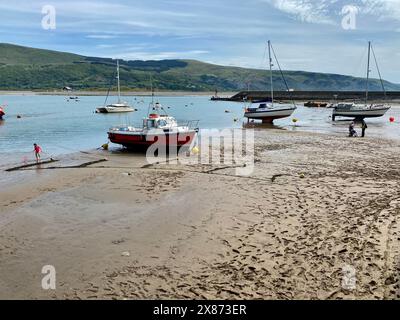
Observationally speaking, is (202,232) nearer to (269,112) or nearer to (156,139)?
(156,139)

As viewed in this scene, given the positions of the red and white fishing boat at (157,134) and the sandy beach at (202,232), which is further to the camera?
the red and white fishing boat at (157,134)

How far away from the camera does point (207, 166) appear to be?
966 inches

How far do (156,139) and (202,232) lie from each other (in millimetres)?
17406

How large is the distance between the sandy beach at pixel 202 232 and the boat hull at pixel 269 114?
33967mm

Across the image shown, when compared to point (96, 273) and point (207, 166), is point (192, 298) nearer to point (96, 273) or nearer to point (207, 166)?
point (96, 273)

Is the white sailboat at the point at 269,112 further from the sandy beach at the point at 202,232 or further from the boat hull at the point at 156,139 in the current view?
the sandy beach at the point at 202,232

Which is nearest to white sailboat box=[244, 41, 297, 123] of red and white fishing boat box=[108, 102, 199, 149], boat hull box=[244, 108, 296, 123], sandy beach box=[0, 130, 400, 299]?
boat hull box=[244, 108, 296, 123]

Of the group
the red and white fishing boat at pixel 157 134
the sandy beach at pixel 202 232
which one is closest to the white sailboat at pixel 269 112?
the red and white fishing boat at pixel 157 134

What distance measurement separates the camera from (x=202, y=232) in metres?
13.1

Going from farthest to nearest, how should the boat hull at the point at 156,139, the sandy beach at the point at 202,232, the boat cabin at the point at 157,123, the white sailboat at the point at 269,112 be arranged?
the white sailboat at the point at 269,112
the boat cabin at the point at 157,123
the boat hull at the point at 156,139
the sandy beach at the point at 202,232

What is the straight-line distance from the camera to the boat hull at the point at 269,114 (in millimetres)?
56500

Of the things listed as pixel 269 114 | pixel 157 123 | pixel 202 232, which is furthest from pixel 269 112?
pixel 202 232

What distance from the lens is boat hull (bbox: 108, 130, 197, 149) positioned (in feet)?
96.8

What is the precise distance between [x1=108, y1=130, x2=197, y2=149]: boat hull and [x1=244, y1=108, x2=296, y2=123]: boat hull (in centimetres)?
2954
